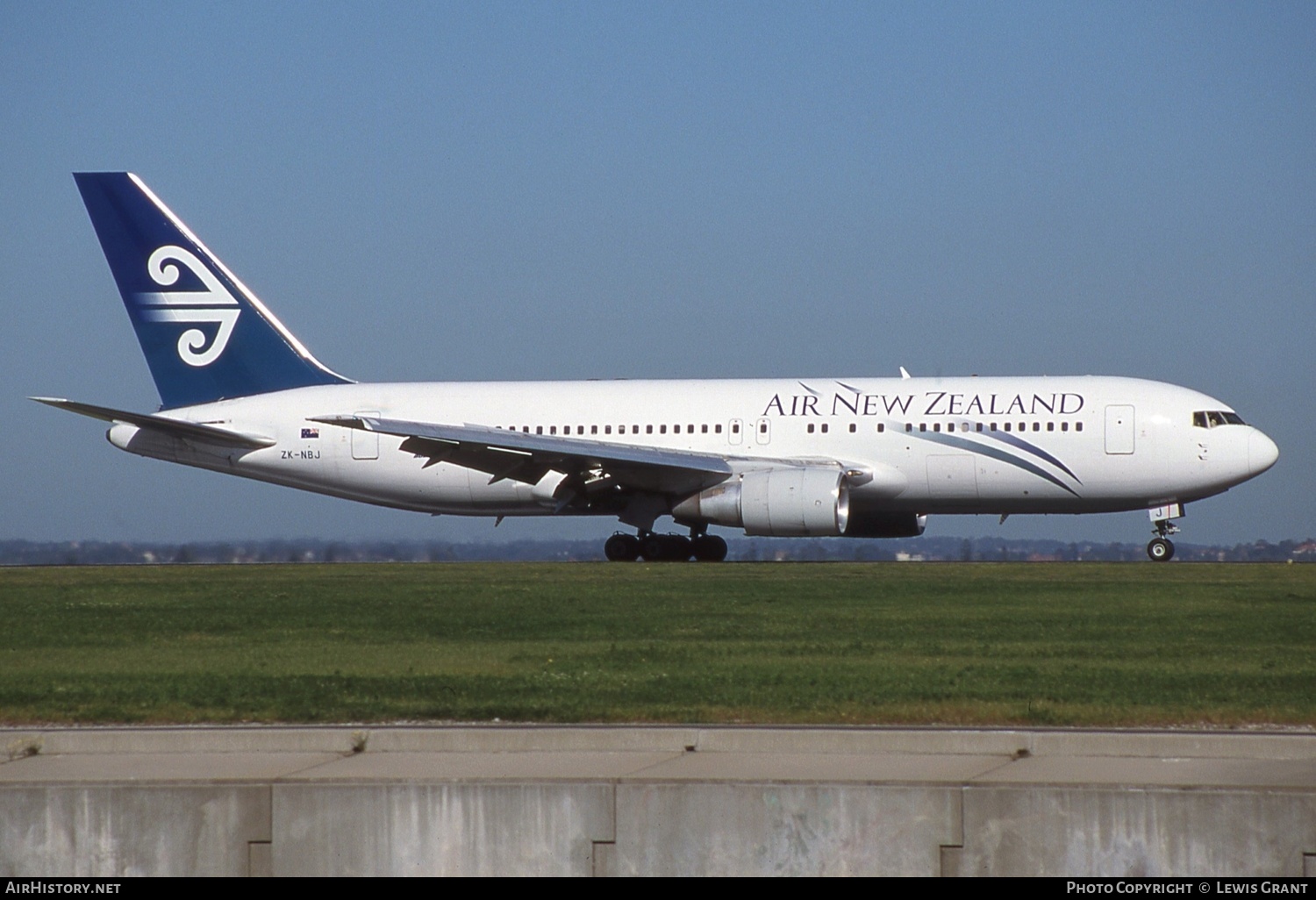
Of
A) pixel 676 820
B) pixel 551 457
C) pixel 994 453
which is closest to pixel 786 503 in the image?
pixel 994 453

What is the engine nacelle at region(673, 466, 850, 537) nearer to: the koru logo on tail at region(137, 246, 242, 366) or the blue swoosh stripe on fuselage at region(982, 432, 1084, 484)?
the blue swoosh stripe on fuselage at region(982, 432, 1084, 484)

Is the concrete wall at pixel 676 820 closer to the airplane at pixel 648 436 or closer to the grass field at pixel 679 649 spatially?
the grass field at pixel 679 649

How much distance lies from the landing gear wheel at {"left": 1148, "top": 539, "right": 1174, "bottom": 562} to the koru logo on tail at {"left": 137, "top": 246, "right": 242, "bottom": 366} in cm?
2009

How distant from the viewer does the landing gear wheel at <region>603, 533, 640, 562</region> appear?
33312 millimetres

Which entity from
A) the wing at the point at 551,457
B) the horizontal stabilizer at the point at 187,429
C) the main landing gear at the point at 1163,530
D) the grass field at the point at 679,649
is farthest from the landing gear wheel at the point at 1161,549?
the horizontal stabilizer at the point at 187,429

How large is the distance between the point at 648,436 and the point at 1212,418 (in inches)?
433

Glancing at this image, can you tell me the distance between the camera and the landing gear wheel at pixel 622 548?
33.3 meters

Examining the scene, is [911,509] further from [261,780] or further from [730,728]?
[261,780]

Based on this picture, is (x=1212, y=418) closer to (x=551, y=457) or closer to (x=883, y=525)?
(x=883, y=525)

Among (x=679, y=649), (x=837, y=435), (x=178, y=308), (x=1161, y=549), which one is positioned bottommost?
(x=679, y=649)

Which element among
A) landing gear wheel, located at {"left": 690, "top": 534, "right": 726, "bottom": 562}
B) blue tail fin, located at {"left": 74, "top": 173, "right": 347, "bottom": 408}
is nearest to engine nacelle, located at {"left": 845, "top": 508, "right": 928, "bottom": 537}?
landing gear wheel, located at {"left": 690, "top": 534, "right": 726, "bottom": 562}

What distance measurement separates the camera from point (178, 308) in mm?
36656

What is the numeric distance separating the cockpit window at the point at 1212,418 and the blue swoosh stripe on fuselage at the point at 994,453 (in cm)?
265
